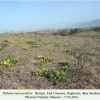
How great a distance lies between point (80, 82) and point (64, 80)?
65 cm

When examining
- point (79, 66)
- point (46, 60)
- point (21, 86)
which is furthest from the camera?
point (46, 60)

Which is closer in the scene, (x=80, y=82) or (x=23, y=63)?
(x=80, y=82)

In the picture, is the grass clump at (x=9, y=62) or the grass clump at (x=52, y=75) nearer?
the grass clump at (x=52, y=75)

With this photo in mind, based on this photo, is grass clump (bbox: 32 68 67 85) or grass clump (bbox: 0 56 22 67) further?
grass clump (bbox: 0 56 22 67)

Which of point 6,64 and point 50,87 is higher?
point 6,64

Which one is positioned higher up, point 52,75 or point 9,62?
point 9,62

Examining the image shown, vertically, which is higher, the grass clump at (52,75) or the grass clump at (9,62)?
the grass clump at (9,62)

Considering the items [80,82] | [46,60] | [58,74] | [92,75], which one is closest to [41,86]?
[58,74]

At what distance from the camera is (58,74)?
8.33 m

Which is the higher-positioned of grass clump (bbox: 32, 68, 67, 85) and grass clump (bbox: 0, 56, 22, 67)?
grass clump (bbox: 0, 56, 22, 67)

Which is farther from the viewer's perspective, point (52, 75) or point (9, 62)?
point (9, 62)

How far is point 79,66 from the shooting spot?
9.89 metres

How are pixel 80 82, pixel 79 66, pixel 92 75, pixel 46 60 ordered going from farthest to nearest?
pixel 46 60
pixel 79 66
pixel 92 75
pixel 80 82
